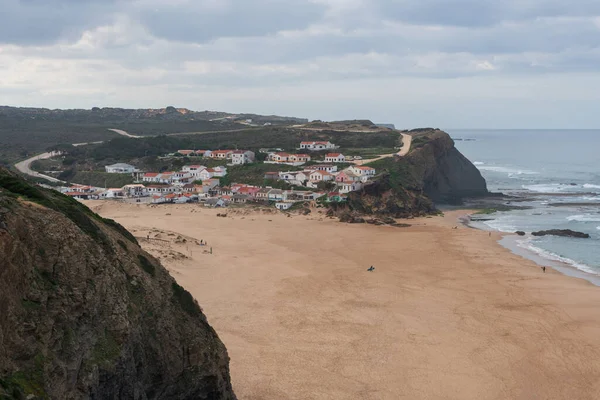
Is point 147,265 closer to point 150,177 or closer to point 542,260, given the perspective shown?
point 542,260

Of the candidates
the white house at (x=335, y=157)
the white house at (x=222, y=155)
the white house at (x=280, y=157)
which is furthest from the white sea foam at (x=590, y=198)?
the white house at (x=222, y=155)

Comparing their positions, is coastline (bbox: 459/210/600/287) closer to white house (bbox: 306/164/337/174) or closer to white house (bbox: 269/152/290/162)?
white house (bbox: 306/164/337/174)

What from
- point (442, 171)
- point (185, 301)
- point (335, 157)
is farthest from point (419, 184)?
point (185, 301)

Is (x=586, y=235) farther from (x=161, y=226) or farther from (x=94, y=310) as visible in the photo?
(x=94, y=310)

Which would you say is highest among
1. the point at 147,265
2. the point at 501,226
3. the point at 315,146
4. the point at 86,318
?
the point at 315,146

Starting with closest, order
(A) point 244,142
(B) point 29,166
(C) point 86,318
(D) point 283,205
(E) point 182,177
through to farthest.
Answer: (C) point 86,318 → (D) point 283,205 → (E) point 182,177 → (B) point 29,166 → (A) point 244,142

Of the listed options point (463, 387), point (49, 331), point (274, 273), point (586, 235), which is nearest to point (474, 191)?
point (586, 235)
